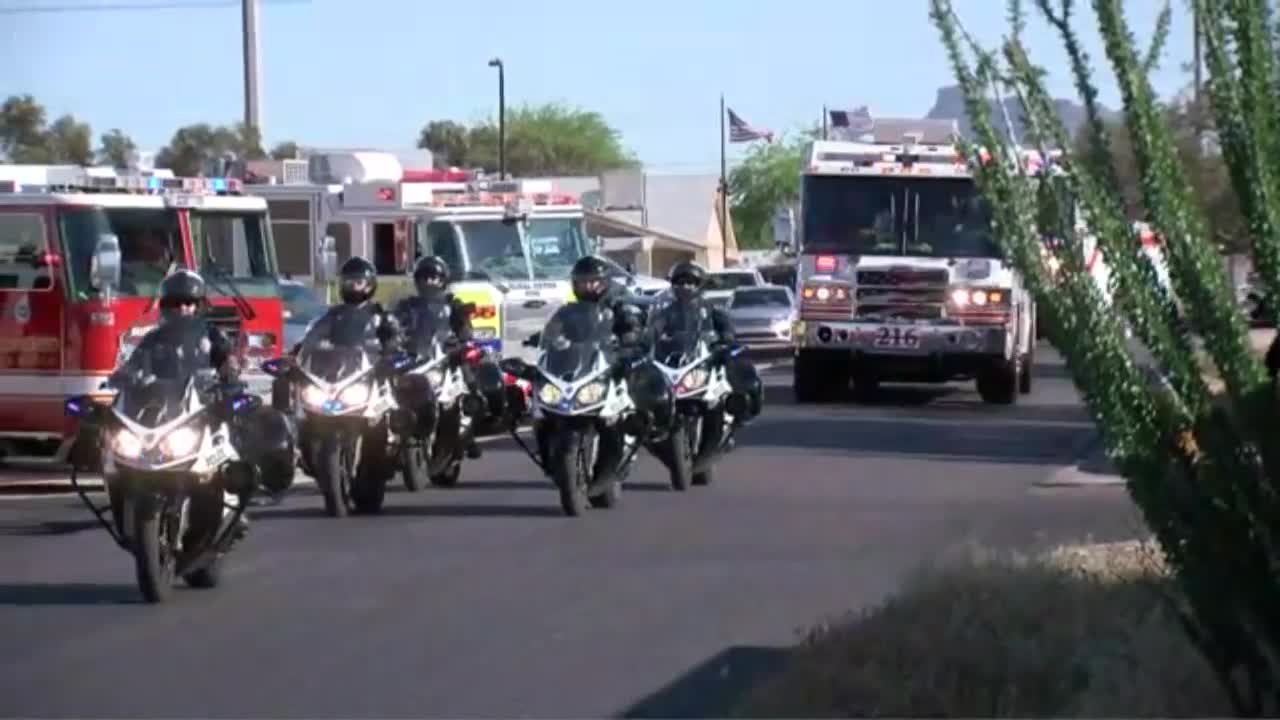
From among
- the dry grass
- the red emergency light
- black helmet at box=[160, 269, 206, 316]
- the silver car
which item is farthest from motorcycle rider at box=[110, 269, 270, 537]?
the silver car

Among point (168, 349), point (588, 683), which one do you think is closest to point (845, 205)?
point (168, 349)

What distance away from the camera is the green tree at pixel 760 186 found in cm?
10781

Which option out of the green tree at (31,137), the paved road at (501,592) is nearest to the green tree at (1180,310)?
the paved road at (501,592)

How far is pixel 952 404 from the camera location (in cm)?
3023

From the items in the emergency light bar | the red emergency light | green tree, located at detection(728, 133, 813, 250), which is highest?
the emergency light bar

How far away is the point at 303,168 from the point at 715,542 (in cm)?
1607

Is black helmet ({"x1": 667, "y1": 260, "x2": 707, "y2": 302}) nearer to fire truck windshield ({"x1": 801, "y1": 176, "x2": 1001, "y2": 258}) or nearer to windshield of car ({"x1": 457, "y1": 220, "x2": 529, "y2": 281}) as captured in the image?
windshield of car ({"x1": 457, "y1": 220, "x2": 529, "y2": 281})

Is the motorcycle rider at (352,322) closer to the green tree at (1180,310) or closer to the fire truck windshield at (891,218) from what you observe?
the green tree at (1180,310)

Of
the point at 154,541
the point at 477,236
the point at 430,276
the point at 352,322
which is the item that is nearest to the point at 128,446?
the point at 154,541

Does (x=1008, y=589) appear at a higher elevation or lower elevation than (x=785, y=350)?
higher

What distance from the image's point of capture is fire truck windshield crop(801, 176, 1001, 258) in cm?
2831

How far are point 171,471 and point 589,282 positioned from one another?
546cm

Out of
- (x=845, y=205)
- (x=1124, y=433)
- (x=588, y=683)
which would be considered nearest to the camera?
(x=1124, y=433)

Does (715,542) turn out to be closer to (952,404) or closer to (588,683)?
(588,683)
